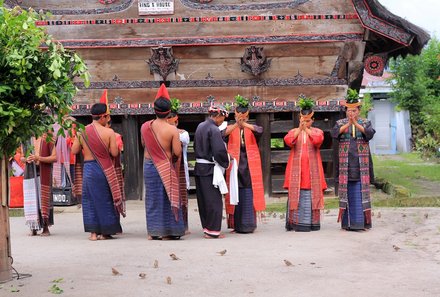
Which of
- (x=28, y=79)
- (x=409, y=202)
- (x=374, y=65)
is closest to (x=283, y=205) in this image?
(x=409, y=202)

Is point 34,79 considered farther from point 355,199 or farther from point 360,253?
point 355,199

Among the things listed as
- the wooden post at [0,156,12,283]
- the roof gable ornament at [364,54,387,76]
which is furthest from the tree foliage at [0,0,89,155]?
the roof gable ornament at [364,54,387,76]

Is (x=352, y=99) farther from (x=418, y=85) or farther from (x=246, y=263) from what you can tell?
(x=418, y=85)

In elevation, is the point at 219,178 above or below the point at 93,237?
above

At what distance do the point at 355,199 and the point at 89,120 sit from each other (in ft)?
20.9

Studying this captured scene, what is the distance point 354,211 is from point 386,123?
29856 millimetres

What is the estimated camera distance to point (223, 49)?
1413 centimetres

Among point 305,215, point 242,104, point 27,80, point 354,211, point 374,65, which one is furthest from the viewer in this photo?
point 374,65

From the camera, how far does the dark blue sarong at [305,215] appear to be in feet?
33.5

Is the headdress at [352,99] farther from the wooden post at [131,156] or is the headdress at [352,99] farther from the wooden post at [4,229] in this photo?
the wooden post at [131,156]

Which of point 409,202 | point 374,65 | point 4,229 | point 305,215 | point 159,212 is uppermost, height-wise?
point 374,65

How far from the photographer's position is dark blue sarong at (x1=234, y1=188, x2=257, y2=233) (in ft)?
33.7

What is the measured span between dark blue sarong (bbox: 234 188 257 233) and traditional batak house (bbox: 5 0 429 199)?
13.2ft

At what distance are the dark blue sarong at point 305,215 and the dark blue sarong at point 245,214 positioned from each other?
57 centimetres
